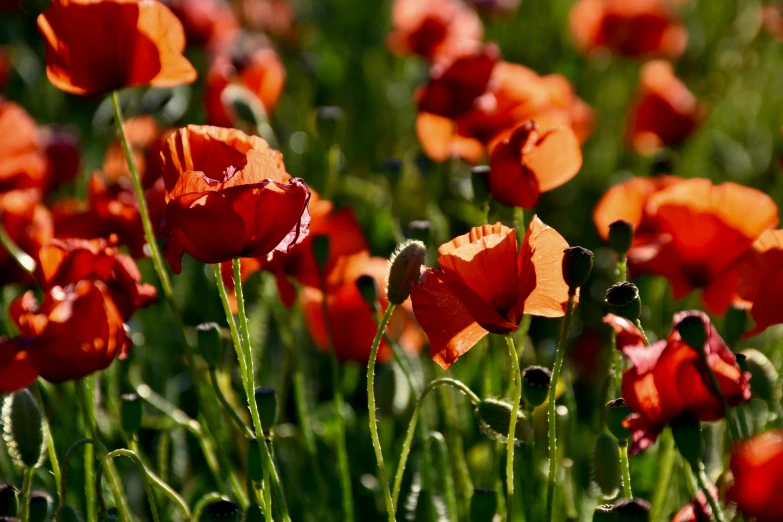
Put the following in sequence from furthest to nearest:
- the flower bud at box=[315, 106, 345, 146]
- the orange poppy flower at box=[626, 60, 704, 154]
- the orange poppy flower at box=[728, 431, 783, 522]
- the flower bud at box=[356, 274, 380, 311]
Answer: the orange poppy flower at box=[626, 60, 704, 154] → the flower bud at box=[315, 106, 345, 146] → the flower bud at box=[356, 274, 380, 311] → the orange poppy flower at box=[728, 431, 783, 522]

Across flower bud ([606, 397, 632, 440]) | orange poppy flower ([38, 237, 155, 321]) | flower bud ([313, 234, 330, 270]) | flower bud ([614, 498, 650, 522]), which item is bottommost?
flower bud ([313, 234, 330, 270])

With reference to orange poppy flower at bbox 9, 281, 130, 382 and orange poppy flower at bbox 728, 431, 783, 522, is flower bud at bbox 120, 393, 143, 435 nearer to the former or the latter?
orange poppy flower at bbox 9, 281, 130, 382

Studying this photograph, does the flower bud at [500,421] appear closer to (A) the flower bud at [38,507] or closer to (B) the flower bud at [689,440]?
(B) the flower bud at [689,440]

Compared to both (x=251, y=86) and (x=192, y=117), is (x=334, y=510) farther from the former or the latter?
(x=192, y=117)

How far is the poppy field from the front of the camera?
0.95m

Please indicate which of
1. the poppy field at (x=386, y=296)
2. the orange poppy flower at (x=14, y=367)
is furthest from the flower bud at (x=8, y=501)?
the orange poppy flower at (x=14, y=367)

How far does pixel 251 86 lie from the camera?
2.06m

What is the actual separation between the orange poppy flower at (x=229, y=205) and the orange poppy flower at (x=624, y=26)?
181cm

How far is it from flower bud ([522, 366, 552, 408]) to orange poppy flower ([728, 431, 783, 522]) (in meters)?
0.28

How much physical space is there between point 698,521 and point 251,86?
1.42 meters

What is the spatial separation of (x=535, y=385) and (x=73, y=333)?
0.47 metres

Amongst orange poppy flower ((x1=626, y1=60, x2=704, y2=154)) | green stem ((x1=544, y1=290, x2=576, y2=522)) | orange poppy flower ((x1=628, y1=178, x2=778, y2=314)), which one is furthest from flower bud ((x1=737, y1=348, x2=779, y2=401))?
orange poppy flower ((x1=626, y1=60, x2=704, y2=154))

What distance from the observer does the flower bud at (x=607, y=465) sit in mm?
1063

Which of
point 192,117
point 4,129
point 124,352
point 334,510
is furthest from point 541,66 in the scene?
point 124,352
